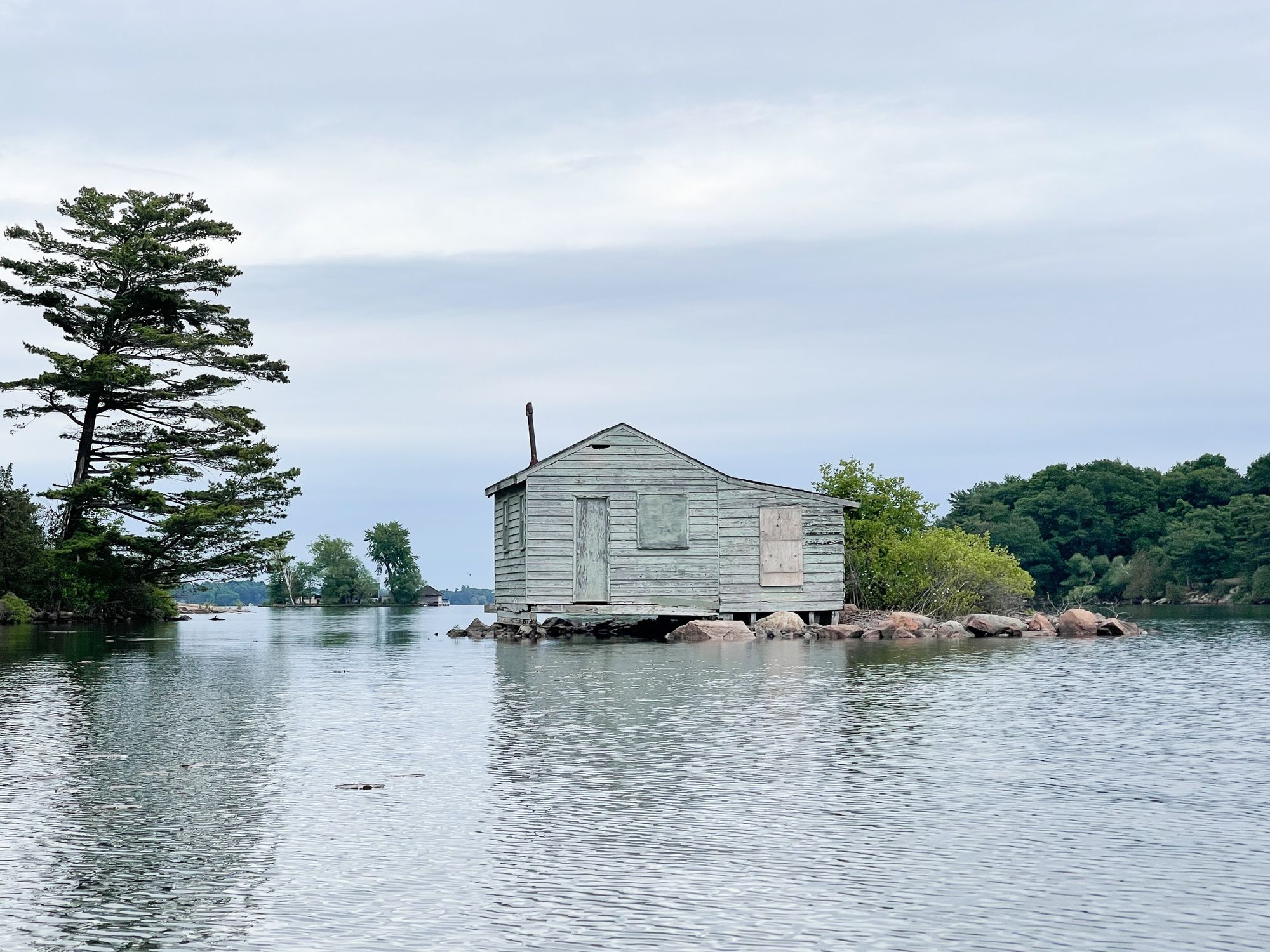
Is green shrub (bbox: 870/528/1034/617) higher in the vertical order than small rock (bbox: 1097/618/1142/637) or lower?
higher

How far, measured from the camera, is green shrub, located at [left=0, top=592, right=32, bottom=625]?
5041 centimetres

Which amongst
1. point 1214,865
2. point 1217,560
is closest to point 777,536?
point 1214,865

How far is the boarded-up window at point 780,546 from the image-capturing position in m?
39.2

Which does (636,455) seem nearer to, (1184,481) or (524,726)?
(524,726)

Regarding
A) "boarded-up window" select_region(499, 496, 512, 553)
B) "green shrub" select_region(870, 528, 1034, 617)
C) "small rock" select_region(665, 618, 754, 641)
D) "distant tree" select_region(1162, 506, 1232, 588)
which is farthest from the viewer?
"distant tree" select_region(1162, 506, 1232, 588)

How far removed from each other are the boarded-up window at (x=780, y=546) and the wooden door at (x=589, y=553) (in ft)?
14.9

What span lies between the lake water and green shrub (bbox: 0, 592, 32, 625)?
108 ft

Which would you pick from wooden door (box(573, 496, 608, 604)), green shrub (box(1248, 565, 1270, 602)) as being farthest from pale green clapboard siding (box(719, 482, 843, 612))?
green shrub (box(1248, 565, 1270, 602))

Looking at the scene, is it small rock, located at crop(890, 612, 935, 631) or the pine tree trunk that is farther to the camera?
the pine tree trunk

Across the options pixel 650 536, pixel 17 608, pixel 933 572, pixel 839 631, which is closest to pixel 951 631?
pixel 839 631

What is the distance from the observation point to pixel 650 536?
1508 inches

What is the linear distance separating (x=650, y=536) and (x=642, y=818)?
2844 cm

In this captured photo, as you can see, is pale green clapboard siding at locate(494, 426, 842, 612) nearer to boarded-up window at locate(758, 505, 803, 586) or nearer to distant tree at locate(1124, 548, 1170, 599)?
boarded-up window at locate(758, 505, 803, 586)

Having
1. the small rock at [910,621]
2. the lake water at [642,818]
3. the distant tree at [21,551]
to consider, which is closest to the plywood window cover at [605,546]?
the small rock at [910,621]
